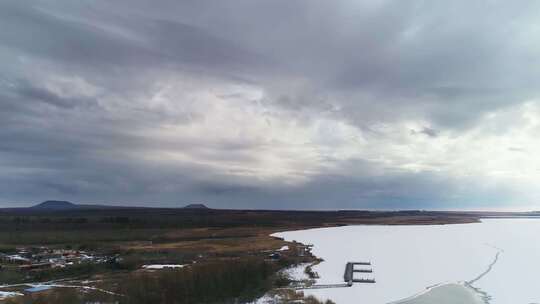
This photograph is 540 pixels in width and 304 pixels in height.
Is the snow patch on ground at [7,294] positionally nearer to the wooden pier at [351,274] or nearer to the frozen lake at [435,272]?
the frozen lake at [435,272]

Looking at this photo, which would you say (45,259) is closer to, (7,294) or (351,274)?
(7,294)

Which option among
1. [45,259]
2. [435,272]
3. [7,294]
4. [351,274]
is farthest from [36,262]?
[435,272]

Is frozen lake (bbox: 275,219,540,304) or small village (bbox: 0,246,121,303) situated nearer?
frozen lake (bbox: 275,219,540,304)

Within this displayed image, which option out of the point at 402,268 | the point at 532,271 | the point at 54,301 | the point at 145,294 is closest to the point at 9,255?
the point at 54,301

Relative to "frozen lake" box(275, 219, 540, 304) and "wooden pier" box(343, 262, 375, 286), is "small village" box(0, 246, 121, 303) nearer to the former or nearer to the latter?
"frozen lake" box(275, 219, 540, 304)

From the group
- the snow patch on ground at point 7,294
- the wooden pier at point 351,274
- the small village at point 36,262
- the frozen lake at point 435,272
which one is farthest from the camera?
the wooden pier at point 351,274

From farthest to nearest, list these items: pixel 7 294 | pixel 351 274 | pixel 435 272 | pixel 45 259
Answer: pixel 45 259, pixel 435 272, pixel 351 274, pixel 7 294

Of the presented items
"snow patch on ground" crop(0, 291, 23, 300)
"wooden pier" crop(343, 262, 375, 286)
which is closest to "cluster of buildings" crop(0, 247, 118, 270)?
"snow patch on ground" crop(0, 291, 23, 300)

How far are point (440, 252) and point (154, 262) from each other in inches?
1218

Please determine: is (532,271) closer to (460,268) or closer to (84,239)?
(460,268)

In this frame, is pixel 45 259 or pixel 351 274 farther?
pixel 45 259

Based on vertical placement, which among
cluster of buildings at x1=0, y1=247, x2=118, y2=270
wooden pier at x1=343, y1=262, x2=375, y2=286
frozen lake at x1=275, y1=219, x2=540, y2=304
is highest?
cluster of buildings at x1=0, y1=247, x2=118, y2=270

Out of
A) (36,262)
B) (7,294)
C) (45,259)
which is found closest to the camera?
(7,294)

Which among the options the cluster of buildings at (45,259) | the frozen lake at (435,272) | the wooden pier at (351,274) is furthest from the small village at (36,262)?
the wooden pier at (351,274)
